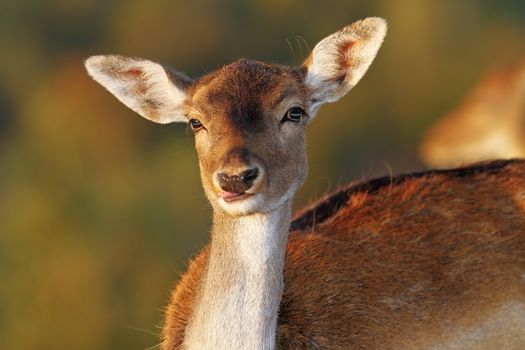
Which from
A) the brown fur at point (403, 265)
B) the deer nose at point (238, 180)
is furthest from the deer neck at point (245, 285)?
the brown fur at point (403, 265)

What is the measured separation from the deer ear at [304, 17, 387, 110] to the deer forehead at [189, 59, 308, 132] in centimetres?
23

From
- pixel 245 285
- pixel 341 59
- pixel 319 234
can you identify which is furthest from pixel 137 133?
pixel 245 285

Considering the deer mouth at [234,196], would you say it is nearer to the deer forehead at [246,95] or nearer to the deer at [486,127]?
the deer forehead at [246,95]

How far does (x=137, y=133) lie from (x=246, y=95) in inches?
→ 1063

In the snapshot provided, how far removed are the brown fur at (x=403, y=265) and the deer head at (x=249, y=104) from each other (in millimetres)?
903

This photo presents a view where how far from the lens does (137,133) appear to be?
3544 centimetres

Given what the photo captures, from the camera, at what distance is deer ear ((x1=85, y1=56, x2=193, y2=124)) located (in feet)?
30.0

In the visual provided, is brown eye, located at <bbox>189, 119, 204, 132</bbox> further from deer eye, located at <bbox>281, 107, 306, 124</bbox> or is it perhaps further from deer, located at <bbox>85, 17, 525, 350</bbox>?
deer eye, located at <bbox>281, 107, 306, 124</bbox>

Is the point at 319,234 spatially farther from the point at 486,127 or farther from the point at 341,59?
the point at 486,127

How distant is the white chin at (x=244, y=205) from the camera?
26.9 ft

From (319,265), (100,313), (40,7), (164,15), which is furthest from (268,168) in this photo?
(40,7)

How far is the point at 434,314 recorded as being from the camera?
9.12 m

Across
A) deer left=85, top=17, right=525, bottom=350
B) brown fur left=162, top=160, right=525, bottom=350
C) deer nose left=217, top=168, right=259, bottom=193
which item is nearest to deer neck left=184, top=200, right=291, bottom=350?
deer left=85, top=17, right=525, bottom=350

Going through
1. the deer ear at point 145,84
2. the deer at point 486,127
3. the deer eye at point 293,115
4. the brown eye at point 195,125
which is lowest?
the brown eye at point 195,125
